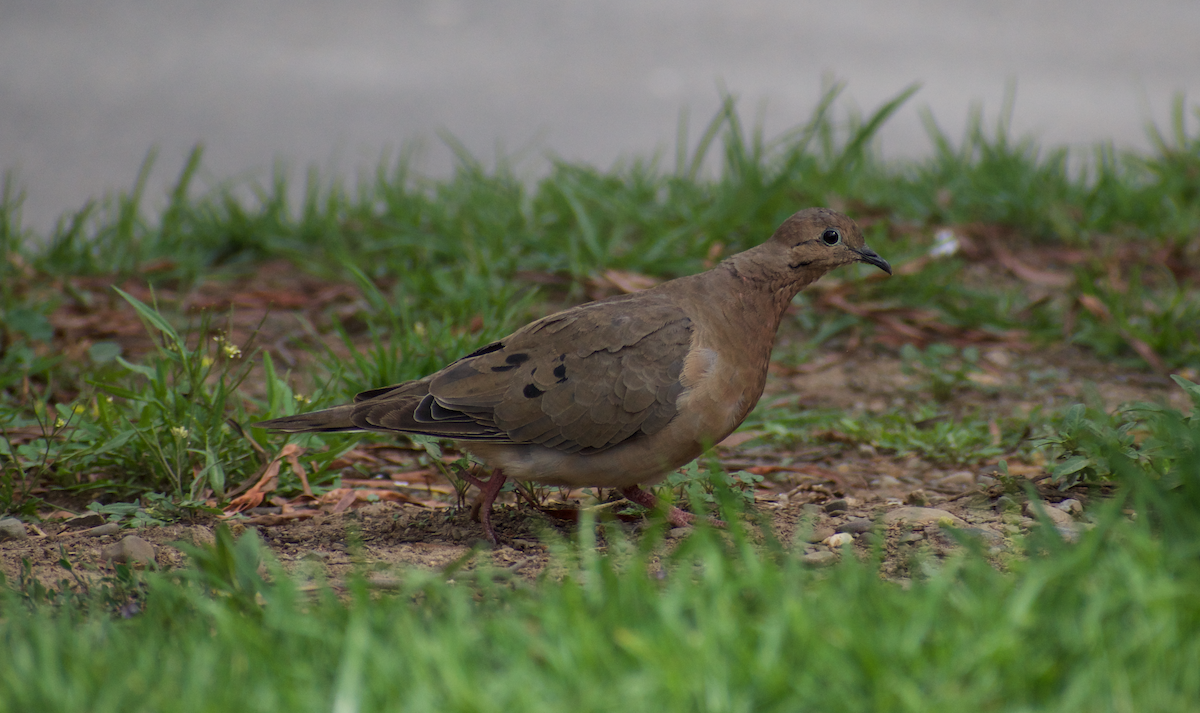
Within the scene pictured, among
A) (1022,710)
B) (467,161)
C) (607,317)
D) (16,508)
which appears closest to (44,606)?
→ (16,508)

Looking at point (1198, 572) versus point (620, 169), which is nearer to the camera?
point (1198, 572)

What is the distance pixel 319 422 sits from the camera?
354cm

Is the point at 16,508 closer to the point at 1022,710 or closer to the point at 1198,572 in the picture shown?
the point at 1022,710

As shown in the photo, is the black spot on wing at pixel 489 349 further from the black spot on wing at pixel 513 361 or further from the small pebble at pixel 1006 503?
the small pebble at pixel 1006 503

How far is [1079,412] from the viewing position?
324cm

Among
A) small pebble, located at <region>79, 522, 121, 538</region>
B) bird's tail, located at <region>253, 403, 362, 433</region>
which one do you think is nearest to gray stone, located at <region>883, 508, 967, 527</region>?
bird's tail, located at <region>253, 403, 362, 433</region>

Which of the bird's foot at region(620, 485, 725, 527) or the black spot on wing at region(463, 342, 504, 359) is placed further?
the black spot on wing at region(463, 342, 504, 359)

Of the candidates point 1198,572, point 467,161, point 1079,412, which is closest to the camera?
point 1198,572

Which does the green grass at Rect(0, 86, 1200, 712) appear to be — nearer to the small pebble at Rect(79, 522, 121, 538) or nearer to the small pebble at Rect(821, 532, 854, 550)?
the small pebble at Rect(79, 522, 121, 538)

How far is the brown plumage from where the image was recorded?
11.2 ft

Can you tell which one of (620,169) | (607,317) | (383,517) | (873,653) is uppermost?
(620,169)

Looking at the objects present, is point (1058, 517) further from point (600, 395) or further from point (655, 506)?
point (600, 395)

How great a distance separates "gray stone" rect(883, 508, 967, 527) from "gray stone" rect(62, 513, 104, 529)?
248 centimetres

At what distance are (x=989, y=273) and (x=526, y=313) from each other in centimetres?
271
